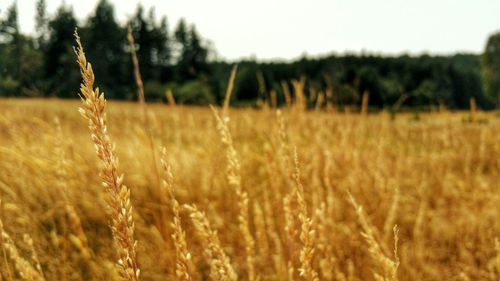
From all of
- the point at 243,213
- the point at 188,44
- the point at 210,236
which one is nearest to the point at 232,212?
the point at 243,213

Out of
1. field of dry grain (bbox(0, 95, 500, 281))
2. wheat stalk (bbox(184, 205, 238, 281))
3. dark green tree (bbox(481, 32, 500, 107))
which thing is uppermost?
dark green tree (bbox(481, 32, 500, 107))

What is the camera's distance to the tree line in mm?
2623

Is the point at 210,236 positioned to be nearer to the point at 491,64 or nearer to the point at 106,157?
the point at 106,157

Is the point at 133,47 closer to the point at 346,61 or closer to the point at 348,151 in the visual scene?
the point at 348,151

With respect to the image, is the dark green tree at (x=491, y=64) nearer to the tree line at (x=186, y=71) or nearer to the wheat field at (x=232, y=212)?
the tree line at (x=186, y=71)

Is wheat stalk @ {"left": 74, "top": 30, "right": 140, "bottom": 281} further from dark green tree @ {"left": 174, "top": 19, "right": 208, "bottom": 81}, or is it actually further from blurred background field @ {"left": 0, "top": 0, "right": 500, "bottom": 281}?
dark green tree @ {"left": 174, "top": 19, "right": 208, "bottom": 81}

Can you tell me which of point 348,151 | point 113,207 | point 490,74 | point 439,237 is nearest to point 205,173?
point 348,151

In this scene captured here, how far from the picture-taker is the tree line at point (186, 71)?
8.61ft

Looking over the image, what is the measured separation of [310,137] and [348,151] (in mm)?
614

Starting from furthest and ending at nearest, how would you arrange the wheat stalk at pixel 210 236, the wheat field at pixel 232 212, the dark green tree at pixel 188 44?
the dark green tree at pixel 188 44 < the wheat field at pixel 232 212 < the wheat stalk at pixel 210 236

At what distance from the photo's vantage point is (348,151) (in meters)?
3.90

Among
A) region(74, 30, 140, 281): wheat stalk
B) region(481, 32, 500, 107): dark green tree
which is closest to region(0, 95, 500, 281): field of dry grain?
region(74, 30, 140, 281): wheat stalk

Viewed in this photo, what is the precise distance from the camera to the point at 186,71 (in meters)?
4.98

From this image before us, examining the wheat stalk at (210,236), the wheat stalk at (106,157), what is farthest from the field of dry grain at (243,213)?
the wheat stalk at (106,157)
